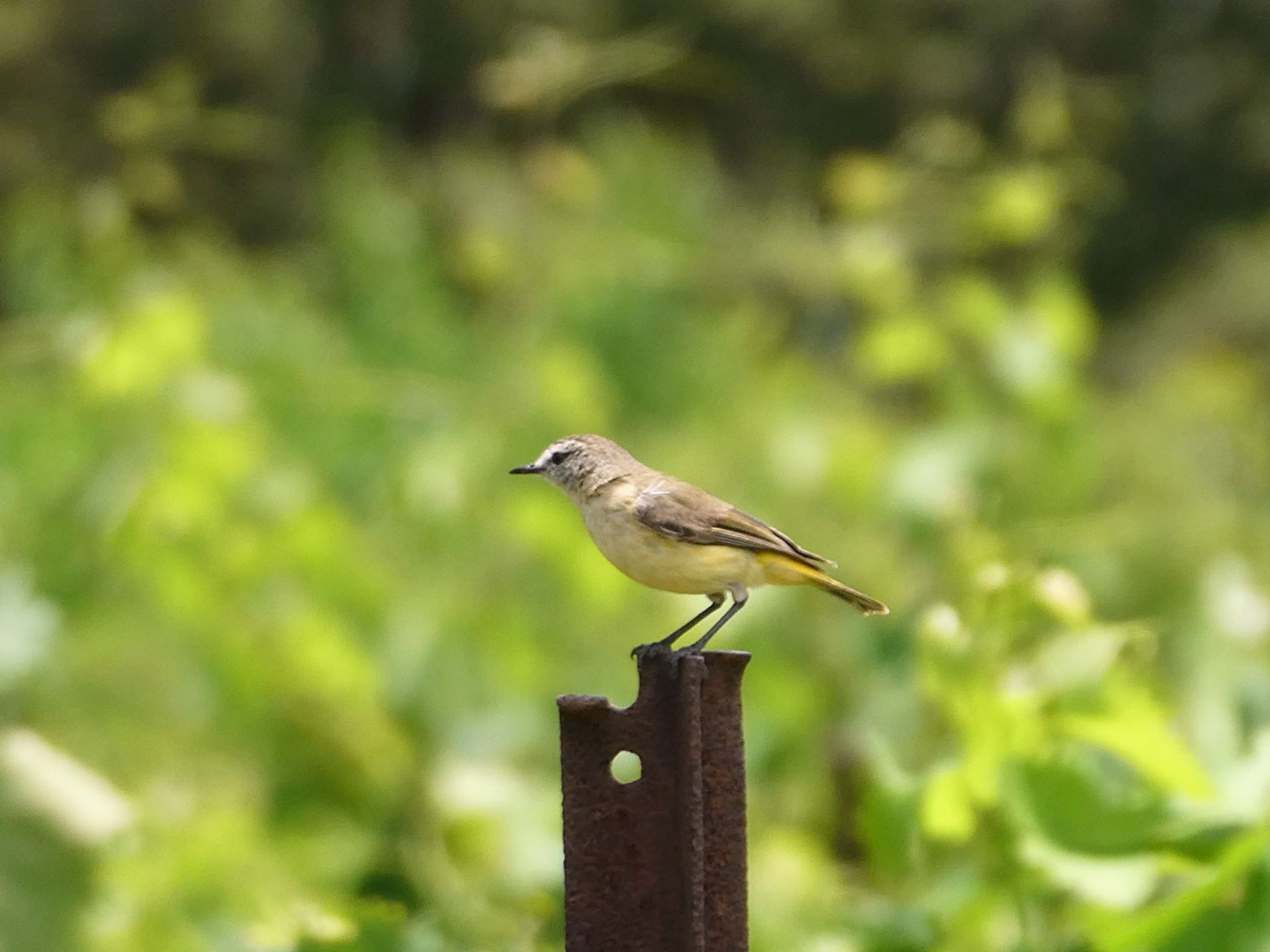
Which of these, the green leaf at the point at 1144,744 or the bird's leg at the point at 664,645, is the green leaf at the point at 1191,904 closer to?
the green leaf at the point at 1144,744

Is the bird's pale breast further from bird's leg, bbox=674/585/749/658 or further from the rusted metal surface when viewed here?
the rusted metal surface

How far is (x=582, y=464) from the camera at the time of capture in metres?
1.72

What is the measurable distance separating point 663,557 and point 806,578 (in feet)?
0.74

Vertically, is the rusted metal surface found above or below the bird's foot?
below

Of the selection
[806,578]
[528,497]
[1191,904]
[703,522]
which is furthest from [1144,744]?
[528,497]

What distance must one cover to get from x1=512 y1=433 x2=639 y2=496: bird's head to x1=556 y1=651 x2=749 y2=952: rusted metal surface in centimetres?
49

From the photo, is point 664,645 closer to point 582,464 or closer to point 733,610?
point 733,610

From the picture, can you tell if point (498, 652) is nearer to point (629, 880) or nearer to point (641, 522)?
point (641, 522)

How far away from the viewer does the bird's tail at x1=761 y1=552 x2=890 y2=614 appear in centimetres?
168

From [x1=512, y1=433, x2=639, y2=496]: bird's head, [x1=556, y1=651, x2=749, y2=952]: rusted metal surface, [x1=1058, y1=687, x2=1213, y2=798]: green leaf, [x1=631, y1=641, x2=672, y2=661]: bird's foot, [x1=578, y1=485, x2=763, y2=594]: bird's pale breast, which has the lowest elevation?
[x1=556, y1=651, x2=749, y2=952]: rusted metal surface

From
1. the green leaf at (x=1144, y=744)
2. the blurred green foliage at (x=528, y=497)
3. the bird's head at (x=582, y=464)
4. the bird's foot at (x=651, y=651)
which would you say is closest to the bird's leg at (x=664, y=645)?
the bird's foot at (x=651, y=651)

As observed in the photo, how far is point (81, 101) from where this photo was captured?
25.6 feet

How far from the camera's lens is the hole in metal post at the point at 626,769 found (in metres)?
1.23

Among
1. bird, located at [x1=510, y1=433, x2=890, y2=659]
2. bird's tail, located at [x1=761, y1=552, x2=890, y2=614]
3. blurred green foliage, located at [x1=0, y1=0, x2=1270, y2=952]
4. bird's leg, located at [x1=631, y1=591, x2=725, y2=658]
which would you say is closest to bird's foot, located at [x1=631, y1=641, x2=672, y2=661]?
bird's leg, located at [x1=631, y1=591, x2=725, y2=658]
